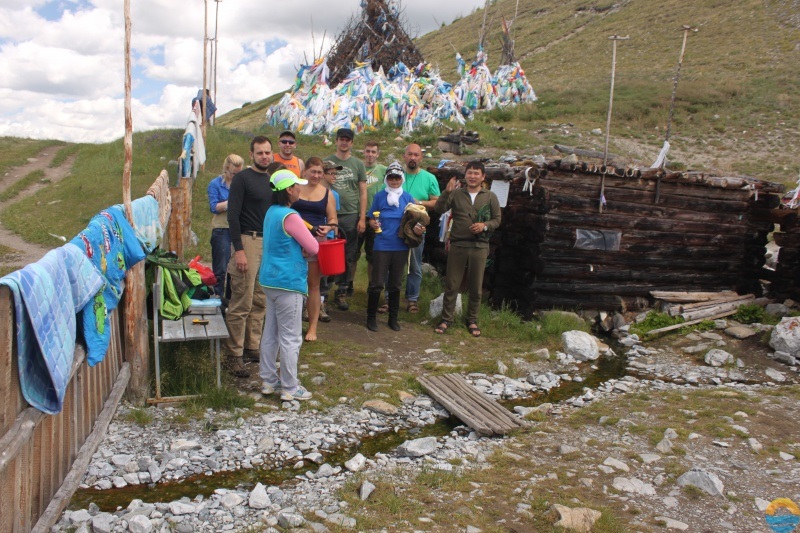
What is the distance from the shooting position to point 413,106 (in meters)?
21.0

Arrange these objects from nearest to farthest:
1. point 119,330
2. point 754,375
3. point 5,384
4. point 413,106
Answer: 1. point 5,384
2. point 119,330
3. point 754,375
4. point 413,106

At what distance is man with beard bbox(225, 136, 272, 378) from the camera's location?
5.39 m

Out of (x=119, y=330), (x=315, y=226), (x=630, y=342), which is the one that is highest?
(x=315, y=226)

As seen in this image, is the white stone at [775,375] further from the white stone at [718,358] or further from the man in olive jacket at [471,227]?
the man in olive jacket at [471,227]

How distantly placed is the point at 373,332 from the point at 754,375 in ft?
14.3

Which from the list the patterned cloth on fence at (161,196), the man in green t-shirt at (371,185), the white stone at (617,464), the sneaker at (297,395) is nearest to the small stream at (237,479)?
the sneaker at (297,395)

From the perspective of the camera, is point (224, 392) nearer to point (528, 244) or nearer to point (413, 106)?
point (528, 244)

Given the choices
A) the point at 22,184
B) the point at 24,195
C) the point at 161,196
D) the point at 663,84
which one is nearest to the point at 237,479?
the point at 161,196

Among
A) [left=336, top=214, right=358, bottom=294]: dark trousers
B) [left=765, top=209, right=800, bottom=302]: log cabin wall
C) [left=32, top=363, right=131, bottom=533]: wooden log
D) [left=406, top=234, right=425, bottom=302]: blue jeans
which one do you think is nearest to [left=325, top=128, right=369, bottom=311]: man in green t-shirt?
[left=336, top=214, right=358, bottom=294]: dark trousers

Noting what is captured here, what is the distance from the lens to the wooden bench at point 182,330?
4906 mm

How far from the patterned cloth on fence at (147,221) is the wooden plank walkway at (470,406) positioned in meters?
2.87

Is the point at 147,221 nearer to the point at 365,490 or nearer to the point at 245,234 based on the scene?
the point at 245,234

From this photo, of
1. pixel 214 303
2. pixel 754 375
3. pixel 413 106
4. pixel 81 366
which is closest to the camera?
pixel 81 366

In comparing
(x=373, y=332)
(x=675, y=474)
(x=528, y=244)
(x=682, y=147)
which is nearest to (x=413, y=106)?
(x=682, y=147)
